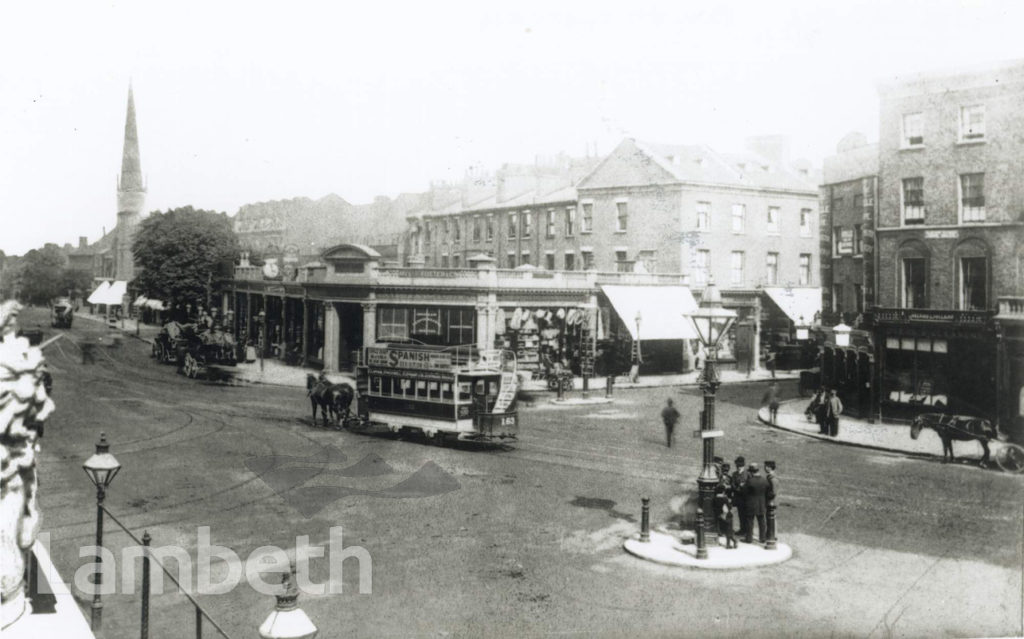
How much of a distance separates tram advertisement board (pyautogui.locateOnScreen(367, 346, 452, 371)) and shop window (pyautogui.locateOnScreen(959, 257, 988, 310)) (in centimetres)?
918

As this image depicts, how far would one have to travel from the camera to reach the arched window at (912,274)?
52.7ft

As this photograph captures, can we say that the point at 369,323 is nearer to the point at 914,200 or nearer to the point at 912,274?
the point at 914,200

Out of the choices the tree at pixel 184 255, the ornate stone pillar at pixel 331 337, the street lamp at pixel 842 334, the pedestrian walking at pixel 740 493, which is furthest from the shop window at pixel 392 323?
the street lamp at pixel 842 334

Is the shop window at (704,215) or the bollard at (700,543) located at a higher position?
the shop window at (704,215)

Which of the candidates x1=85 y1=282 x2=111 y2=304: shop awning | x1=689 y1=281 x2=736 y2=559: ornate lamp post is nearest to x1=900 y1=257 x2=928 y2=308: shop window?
x1=689 y1=281 x2=736 y2=559: ornate lamp post

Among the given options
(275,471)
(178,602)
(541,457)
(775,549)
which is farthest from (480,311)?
(178,602)

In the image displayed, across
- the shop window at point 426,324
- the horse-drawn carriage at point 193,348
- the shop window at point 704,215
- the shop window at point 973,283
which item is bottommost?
the horse-drawn carriage at point 193,348

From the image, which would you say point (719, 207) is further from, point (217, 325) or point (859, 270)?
point (217, 325)

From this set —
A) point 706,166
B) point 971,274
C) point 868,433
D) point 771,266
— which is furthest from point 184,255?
point 971,274

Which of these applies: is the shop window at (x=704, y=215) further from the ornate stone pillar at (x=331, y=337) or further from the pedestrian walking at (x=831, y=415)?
the ornate stone pillar at (x=331, y=337)

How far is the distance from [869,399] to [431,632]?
12186 mm

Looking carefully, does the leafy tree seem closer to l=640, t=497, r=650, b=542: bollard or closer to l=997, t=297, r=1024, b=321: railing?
l=640, t=497, r=650, b=542: bollard

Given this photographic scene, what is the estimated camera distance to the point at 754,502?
33.4 feet

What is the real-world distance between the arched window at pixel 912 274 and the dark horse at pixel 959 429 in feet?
10.6
